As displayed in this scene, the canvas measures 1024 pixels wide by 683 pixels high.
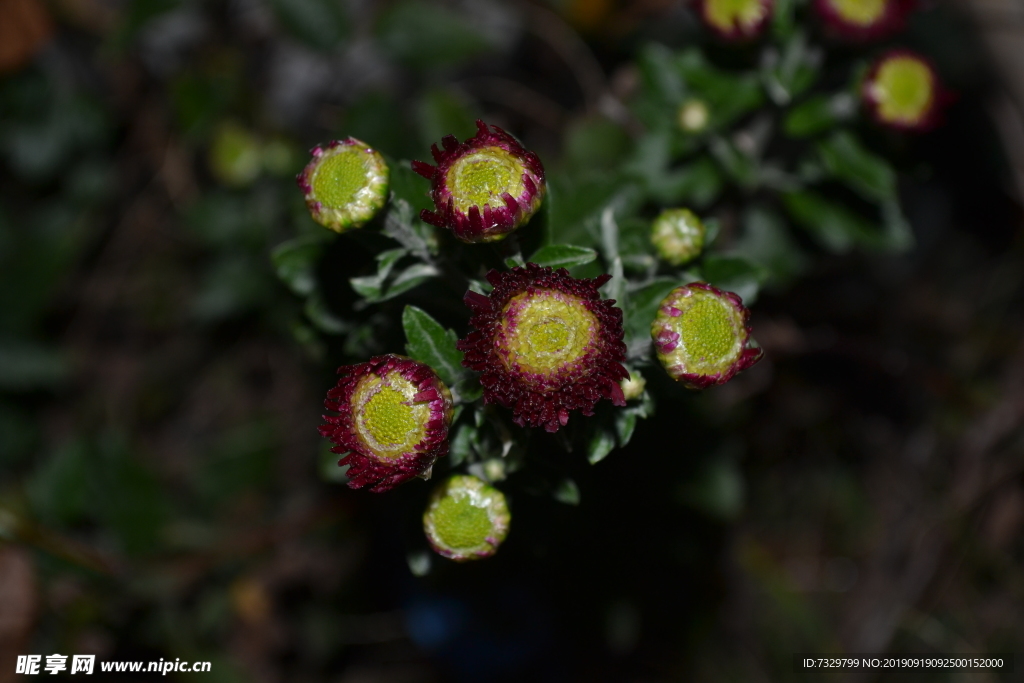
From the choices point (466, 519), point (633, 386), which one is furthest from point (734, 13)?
point (466, 519)

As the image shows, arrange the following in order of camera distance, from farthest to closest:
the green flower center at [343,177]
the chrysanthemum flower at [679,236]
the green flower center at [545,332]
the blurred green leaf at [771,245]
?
the blurred green leaf at [771,245]
the chrysanthemum flower at [679,236]
the green flower center at [343,177]
the green flower center at [545,332]

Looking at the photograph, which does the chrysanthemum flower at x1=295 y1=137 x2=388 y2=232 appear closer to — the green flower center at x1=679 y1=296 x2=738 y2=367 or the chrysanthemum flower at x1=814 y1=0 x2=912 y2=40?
the green flower center at x1=679 y1=296 x2=738 y2=367

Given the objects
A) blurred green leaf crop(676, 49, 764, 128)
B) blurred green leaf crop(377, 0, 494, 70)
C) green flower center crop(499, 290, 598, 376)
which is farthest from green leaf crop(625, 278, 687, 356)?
blurred green leaf crop(377, 0, 494, 70)

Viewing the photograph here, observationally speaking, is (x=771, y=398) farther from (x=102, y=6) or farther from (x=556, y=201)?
(x=102, y=6)

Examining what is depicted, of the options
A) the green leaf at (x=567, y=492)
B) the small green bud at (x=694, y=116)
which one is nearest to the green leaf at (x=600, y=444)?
the green leaf at (x=567, y=492)

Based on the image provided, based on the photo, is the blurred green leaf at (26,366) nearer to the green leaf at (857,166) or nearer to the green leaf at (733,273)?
the green leaf at (733,273)

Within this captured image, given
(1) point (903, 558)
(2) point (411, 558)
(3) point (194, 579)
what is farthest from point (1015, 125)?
(3) point (194, 579)
